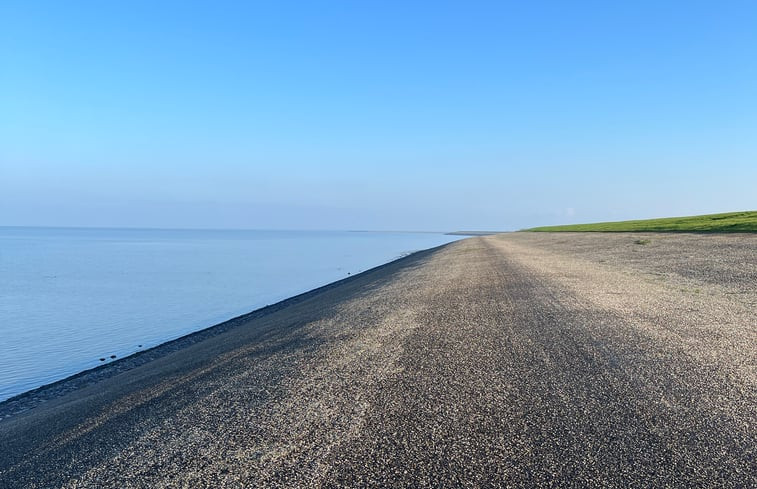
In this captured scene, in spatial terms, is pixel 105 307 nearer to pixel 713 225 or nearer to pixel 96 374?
pixel 96 374

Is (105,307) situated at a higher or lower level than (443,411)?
lower

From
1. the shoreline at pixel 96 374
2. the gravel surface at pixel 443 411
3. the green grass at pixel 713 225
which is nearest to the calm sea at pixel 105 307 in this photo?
the shoreline at pixel 96 374

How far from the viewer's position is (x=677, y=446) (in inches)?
184

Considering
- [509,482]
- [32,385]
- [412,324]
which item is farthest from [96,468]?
[32,385]

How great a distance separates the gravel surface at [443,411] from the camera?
177 inches

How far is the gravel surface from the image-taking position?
14.8ft

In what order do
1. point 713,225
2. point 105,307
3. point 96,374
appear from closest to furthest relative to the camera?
1. point 96,374
2. point 105,307
3. point 713,225

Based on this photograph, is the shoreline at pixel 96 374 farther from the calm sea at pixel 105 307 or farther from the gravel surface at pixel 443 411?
the calm sea at pixel 105 307

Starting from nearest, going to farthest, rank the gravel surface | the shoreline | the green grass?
the gravel surface
the shoreline
the green grass

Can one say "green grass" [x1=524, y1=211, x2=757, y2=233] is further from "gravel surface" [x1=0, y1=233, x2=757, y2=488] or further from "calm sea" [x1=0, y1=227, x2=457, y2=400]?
"calm sea" [x1=0, y1=227, x2=457, y2=400]

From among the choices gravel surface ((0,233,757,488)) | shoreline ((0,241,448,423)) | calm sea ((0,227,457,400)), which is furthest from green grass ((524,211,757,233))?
shoreline ((0,241,448,423))

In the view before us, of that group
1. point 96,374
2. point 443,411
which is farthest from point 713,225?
point 96,374

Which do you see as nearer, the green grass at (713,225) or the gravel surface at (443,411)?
the gravel surface at (443,411)

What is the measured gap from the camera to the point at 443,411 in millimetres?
5812
